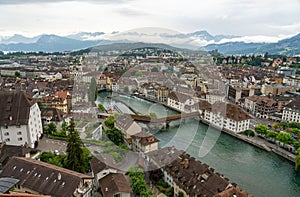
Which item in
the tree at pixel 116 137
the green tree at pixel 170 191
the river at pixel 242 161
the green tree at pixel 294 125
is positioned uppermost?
the tree at pixel 116 137

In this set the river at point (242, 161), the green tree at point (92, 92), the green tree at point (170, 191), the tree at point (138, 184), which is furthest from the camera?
the green tree at point (92, 92)

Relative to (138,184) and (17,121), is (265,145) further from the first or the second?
(17,121)

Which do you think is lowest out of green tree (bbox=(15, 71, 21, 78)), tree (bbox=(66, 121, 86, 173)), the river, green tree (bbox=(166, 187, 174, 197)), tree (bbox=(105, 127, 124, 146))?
the river

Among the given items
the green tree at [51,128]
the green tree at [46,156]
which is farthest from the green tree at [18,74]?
the green tree at [46,156]

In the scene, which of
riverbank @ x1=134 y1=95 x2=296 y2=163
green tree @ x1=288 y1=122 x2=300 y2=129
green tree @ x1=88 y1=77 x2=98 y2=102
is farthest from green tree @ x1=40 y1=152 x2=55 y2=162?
green tree @ x1=288 y1=122 x2=300 y2=129

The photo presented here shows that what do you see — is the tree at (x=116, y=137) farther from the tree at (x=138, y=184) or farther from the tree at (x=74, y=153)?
the tree at (x=138, y=184)

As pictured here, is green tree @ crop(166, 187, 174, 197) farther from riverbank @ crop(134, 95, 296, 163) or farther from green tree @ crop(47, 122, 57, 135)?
riverbank @ crop(134, 95, 296, 163)
